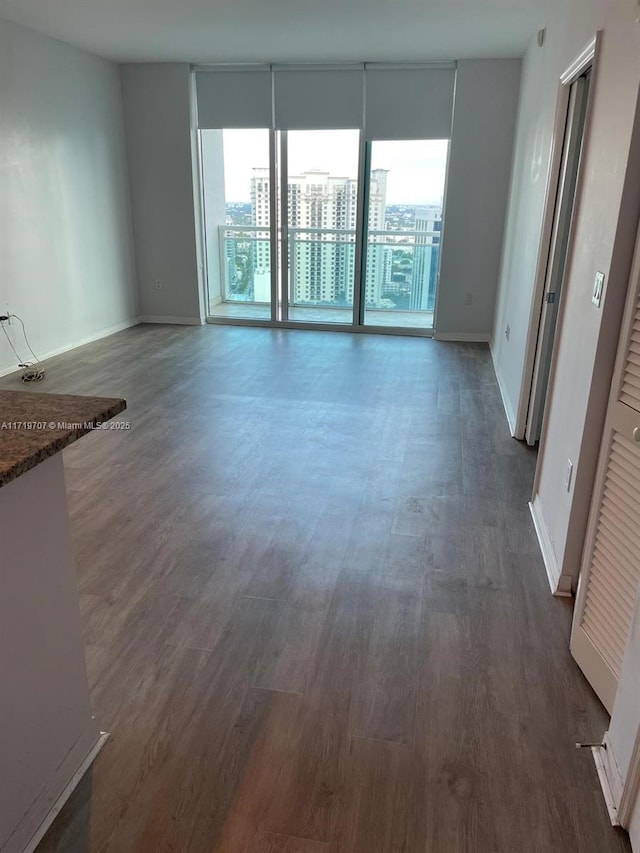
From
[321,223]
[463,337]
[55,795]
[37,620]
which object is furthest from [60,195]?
[55,795]

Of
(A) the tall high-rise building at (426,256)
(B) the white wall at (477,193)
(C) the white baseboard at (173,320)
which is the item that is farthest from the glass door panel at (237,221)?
(B) the white wall at (477,193)

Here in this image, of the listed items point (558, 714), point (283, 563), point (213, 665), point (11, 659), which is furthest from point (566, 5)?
point (11, 659)

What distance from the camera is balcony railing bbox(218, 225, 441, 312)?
260 inches

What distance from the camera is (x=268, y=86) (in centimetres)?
617

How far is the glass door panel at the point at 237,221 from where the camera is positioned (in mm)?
6582

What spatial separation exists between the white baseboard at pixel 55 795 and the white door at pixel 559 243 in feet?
8.89

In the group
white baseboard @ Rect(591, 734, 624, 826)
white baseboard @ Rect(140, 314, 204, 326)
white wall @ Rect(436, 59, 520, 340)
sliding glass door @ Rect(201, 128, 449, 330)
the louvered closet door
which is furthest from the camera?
white baseboard @ Rect(140, 314, 204, 326)

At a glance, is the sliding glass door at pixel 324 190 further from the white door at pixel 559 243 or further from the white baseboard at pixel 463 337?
the white door at pixel 559 243

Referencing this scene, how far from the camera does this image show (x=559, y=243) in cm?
335

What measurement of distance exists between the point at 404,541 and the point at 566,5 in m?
3.01

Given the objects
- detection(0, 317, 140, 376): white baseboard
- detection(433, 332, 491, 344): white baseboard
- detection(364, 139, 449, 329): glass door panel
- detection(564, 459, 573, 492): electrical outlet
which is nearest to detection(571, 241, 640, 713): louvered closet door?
detection(564, 459, 573, 492): electrical outlet

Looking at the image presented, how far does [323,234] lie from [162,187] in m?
1.83

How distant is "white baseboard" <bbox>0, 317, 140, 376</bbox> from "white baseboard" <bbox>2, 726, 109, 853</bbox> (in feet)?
13.5

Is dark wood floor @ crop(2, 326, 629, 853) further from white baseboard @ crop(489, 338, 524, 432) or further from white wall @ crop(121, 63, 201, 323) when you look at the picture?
white wall @ crop(121, 63, 201, 323)
